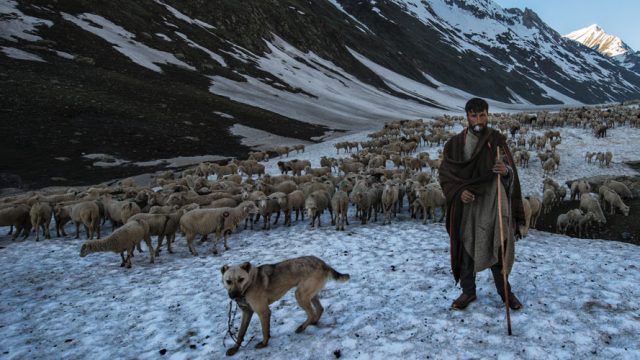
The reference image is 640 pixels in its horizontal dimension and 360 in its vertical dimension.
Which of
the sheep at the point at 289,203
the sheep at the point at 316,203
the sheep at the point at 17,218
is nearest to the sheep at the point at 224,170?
the sheep at the point at 289,203

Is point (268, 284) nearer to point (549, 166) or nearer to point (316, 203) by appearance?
point (316, 203)

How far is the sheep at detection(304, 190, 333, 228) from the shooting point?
46.3ft

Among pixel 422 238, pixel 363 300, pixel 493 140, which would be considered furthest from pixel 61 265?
pixel 493 140

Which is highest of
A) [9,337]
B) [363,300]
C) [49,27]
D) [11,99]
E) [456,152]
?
[49,27]

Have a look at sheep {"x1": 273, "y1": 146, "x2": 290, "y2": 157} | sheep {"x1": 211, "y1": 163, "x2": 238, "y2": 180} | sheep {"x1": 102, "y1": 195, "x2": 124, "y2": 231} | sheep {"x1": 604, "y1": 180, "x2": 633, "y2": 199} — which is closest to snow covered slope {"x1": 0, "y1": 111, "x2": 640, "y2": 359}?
sheep {"x1": 102, "y1": 195, "x2": 124, "y2": 231}

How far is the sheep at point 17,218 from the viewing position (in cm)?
1371

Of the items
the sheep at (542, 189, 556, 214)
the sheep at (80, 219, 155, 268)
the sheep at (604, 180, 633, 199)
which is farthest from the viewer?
the sheep at (604, 180, 633, 199)

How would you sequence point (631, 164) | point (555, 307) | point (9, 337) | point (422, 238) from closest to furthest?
point (555, 307), point (9, 337), point (422, 238), point (631, 164)

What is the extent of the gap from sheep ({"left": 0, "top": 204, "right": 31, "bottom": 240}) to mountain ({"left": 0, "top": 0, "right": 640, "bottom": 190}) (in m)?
13.0

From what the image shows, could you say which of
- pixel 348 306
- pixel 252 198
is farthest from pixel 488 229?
pixel 252 198

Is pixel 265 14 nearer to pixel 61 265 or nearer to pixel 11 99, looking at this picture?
pixel 11 99

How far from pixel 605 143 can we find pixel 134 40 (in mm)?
63650

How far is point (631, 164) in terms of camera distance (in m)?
25.2

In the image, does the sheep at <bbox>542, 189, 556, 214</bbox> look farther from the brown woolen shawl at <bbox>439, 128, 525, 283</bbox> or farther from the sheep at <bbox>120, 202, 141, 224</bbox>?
the sheep at <bbox>120, 202, 141, 224</bbox>
